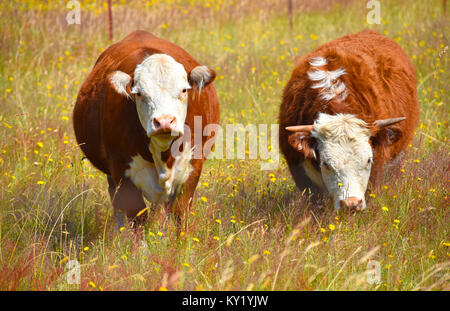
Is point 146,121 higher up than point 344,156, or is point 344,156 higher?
point 146,121

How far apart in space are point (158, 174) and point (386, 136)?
191cm

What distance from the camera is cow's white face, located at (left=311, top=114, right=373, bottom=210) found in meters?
4.50

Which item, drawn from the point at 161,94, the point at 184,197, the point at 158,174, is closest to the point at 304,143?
the point at 184,197

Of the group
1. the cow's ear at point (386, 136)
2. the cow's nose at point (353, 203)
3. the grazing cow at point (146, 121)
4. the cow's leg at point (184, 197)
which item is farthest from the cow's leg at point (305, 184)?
the cow's leg at point (184, 197)

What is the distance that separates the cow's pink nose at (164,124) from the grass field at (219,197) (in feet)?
2.55

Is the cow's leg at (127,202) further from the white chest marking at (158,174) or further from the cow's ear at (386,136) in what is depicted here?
the cow's ear at (386,136)

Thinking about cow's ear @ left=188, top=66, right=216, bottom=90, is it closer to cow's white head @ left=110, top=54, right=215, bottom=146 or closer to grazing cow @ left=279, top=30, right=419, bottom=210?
cow's white head @ left=110, top=54, right=215, bottom=146

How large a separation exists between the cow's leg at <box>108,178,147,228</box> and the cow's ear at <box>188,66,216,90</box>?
88 centimetres

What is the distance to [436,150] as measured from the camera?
19.6 ft

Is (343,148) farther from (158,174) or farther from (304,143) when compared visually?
(158,174)

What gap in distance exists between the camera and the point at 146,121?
3.84 m

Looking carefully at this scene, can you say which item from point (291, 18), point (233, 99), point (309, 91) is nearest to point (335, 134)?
point (309, 91)

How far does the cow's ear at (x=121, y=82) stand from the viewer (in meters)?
3.96
